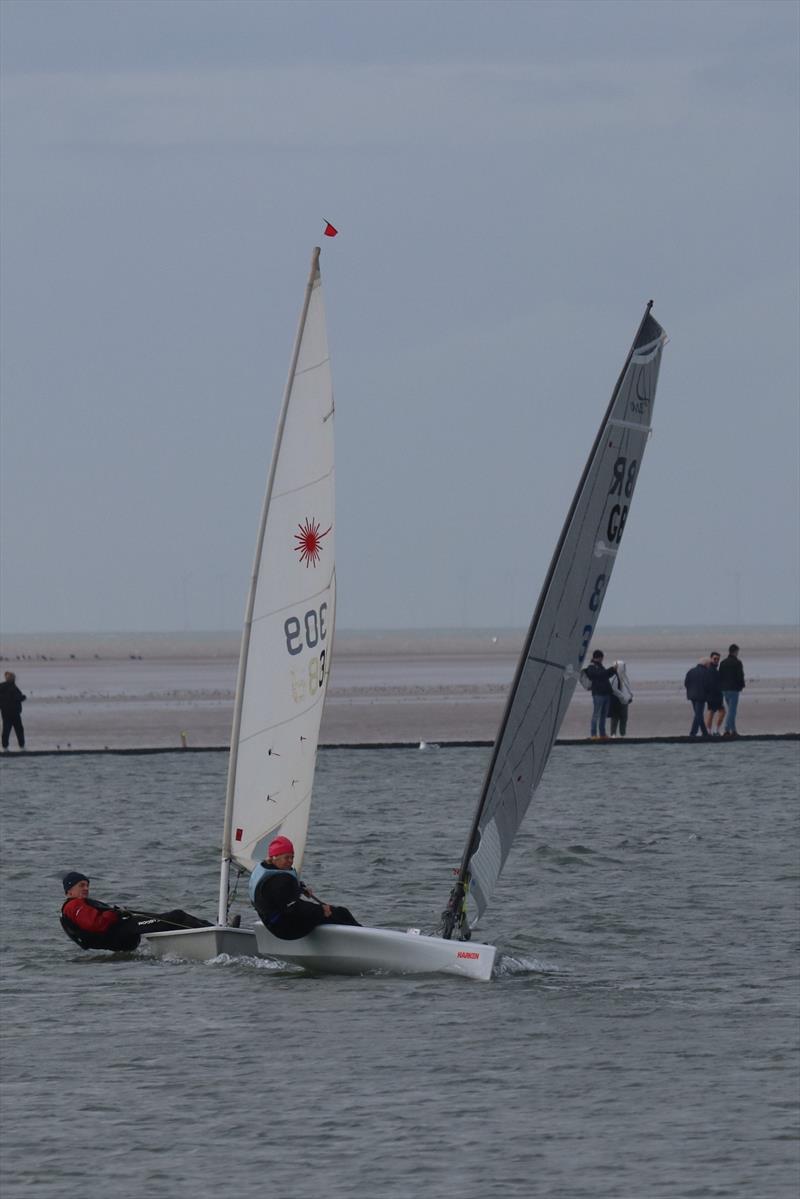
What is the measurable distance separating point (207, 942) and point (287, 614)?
331 centimetres

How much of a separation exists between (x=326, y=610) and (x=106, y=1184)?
8.54m

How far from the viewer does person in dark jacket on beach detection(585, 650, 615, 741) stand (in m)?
37.9

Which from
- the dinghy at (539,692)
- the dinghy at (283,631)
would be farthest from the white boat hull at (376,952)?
the dinghy at (283,631)

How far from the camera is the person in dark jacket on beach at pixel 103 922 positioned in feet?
62.9

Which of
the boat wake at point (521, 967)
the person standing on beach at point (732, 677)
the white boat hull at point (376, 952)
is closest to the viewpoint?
the white boat hull at point (376, 952)

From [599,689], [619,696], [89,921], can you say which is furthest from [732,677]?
[89,921]

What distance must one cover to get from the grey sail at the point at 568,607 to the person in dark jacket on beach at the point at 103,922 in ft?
10.9

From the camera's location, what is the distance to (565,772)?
38.6 meters

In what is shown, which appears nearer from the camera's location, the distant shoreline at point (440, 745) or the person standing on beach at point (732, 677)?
the person standing on beach at point (732, 677)

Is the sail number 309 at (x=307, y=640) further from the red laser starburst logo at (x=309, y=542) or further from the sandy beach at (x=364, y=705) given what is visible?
the sandy beach at (x=364, y=705)

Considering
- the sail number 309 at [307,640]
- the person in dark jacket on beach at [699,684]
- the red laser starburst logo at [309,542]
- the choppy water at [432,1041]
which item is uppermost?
the red laser starburst logo at [309,542]

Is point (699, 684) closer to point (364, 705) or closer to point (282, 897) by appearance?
point (282, 897)

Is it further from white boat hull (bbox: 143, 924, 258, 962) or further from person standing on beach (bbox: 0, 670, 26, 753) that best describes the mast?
person standing on beach (bbox: 0, 670, 26, 753)

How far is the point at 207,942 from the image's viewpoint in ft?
62.3
